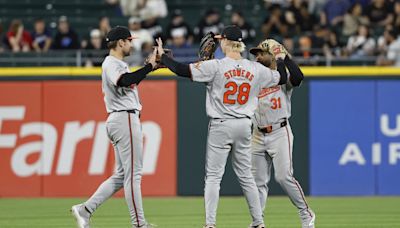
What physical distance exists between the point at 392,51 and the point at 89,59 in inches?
195

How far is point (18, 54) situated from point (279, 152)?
7.84 meters

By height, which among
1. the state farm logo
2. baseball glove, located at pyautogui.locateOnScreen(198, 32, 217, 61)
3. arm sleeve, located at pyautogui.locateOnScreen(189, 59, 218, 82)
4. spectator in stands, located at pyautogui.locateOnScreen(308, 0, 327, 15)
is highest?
spectator in stands, located at pyautogui.locateOnScreen(308, 0, 327, 15)

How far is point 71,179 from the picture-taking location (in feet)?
54.9

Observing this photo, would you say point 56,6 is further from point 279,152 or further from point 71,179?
point 279,152

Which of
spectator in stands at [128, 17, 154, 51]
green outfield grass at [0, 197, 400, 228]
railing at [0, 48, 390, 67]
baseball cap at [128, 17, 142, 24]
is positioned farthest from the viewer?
baseball cap at [128, 17, 142, 24]

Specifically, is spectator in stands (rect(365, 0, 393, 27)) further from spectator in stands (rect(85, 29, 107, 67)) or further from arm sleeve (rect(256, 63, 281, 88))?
arm sleeve (rect(256, 63, 281, 88))

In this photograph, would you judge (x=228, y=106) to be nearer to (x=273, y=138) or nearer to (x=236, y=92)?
(x=236, y=92)

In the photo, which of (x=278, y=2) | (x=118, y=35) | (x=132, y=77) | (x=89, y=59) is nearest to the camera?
(x=132, y=77)

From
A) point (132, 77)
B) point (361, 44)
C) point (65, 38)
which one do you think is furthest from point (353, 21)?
point (132, 77)

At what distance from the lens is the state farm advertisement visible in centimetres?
1667

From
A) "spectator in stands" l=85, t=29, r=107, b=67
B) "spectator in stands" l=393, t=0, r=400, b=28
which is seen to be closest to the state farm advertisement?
"spectator in stands" l=85, t=29, r=107, b=67

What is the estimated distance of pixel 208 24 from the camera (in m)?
19.1

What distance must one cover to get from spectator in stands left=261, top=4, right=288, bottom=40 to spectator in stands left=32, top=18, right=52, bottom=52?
155 inches

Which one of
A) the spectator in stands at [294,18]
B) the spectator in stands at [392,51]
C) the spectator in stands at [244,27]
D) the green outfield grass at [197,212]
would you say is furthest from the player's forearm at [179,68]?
the spectator in stands at [294,18]
